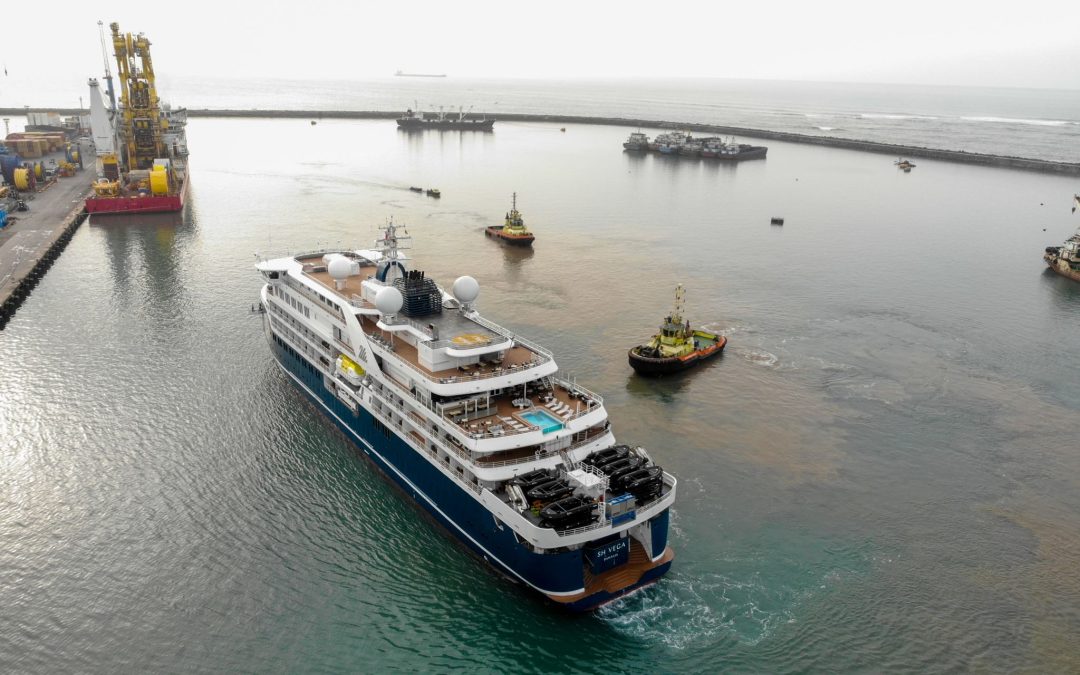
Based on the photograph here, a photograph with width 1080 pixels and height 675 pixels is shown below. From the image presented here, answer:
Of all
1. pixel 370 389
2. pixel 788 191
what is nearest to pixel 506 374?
pixel 370 389

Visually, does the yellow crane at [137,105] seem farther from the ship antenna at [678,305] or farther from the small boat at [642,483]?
the small boat at [642,483]

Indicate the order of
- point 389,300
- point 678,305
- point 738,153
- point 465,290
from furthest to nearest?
point 738,153 < point 678,305 < point 465,290 < point 389,300

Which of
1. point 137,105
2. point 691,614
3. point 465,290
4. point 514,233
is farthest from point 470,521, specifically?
point 137,105

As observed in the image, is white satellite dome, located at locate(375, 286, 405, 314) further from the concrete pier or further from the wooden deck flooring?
the concrete pier

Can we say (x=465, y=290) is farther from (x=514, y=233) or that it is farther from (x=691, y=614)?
(x=514, y=233)

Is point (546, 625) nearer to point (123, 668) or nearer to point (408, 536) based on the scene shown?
point (408, 536)

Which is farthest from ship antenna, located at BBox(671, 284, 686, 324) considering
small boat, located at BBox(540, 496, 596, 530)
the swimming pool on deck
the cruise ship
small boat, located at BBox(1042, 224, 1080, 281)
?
small boat, located at BBox(1042, 224, 1080, 281)
